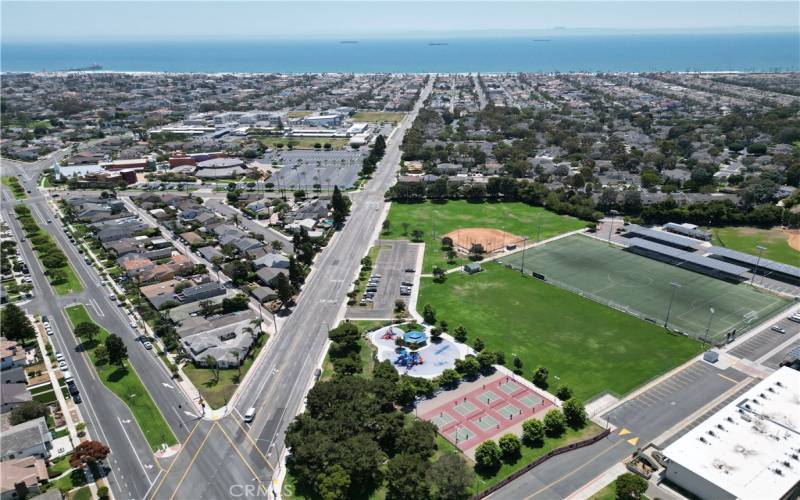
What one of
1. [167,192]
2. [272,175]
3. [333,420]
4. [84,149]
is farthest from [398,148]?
[333,420]

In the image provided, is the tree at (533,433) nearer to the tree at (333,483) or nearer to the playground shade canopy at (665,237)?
the tree at (333,483)

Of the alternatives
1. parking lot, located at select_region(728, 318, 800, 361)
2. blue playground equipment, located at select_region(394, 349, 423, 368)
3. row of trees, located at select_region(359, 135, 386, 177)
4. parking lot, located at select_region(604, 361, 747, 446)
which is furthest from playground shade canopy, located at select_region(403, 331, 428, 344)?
row of trees, located at select_region(359, 135, 386, 177)

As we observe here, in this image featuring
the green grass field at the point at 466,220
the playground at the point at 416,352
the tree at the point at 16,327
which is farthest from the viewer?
the green grass field at the point at 466,220

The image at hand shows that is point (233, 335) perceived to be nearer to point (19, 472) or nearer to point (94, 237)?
point (19, 472)

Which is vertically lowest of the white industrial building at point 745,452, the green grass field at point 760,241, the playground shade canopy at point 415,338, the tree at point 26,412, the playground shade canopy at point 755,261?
the playground shade canopy at point 415,338

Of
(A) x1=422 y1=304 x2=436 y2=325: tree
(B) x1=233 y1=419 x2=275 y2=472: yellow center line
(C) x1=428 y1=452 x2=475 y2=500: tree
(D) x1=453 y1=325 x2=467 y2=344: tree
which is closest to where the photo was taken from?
(C) x1=428 y1=452 x2=475 y2=500: tree

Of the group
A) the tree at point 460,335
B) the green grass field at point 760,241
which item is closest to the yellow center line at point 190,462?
the tree at point 460,335

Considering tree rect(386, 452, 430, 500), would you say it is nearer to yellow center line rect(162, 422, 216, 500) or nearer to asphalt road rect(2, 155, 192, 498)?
yellow center line rect(162, 422, 216, 500)

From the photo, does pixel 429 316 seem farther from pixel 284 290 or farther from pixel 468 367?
pixel 284 290
